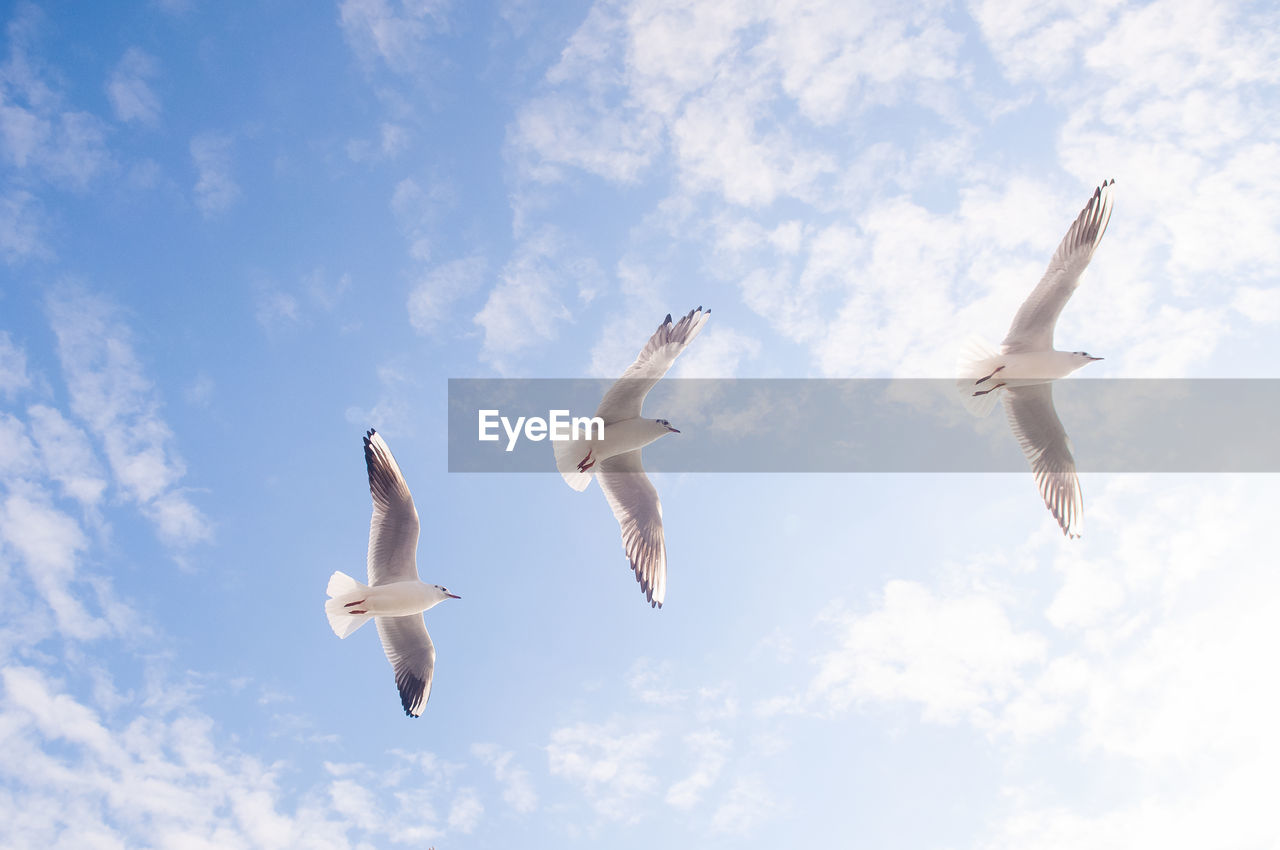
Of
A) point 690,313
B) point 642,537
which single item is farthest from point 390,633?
point 690,313

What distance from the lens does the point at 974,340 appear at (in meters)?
9.96

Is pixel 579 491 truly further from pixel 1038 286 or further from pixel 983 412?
pixel 1038 286

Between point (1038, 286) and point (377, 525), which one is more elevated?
point (1038, 286)

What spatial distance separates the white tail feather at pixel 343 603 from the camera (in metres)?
9.66

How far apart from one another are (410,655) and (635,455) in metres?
3.46

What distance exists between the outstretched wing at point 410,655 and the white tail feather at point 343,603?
2.53ft

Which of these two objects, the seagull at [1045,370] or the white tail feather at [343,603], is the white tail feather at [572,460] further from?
the seagull at [1045,370]

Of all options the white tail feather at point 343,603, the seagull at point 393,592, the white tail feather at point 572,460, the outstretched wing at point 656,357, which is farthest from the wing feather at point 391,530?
the outstretched wing at point 656,357

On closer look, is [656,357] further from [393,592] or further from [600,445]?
[393,592]

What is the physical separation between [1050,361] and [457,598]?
6.81 metres

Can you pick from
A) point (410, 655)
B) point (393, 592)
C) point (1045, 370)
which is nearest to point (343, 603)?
point (393, 592)

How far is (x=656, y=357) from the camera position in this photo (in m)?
9.17

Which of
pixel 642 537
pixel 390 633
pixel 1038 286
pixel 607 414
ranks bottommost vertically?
pixel 390 633

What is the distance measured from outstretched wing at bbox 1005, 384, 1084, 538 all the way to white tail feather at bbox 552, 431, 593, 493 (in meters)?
4.75
